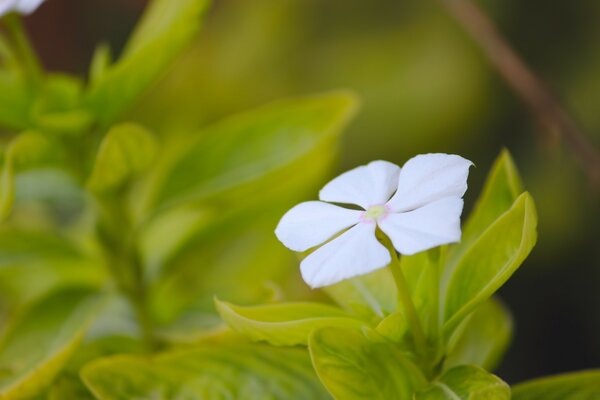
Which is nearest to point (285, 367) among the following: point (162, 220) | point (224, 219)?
point (224, 219)

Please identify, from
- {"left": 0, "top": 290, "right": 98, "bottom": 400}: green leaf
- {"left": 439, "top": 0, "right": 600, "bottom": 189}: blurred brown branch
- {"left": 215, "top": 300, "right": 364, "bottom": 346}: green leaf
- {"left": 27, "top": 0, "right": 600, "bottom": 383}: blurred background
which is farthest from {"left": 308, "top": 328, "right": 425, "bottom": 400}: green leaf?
{"left": 27, "top": 0, "right": 600, "bottom": 383}: blurred background

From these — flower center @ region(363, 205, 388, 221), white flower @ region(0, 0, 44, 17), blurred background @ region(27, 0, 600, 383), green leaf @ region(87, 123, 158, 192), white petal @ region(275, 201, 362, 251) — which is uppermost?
white flower @ region(0, 0, 44, 17)

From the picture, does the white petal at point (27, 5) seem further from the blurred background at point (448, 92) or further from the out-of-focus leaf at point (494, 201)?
the blurred background at point (448, 92)

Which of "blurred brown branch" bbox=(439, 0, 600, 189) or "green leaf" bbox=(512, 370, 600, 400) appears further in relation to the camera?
"blurred brown branch" bbox=(439, 0, 600, 189)

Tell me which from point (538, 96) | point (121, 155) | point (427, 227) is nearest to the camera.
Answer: point (427, 227)

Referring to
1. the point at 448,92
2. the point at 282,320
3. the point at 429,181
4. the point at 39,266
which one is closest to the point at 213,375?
the point at 282,320

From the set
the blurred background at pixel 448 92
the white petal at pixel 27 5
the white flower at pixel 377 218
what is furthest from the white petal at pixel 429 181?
the blurred background at pixel 448 92

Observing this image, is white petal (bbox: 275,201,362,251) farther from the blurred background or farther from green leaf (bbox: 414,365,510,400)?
the blurred background

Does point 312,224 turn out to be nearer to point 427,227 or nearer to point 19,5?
point 427,227
